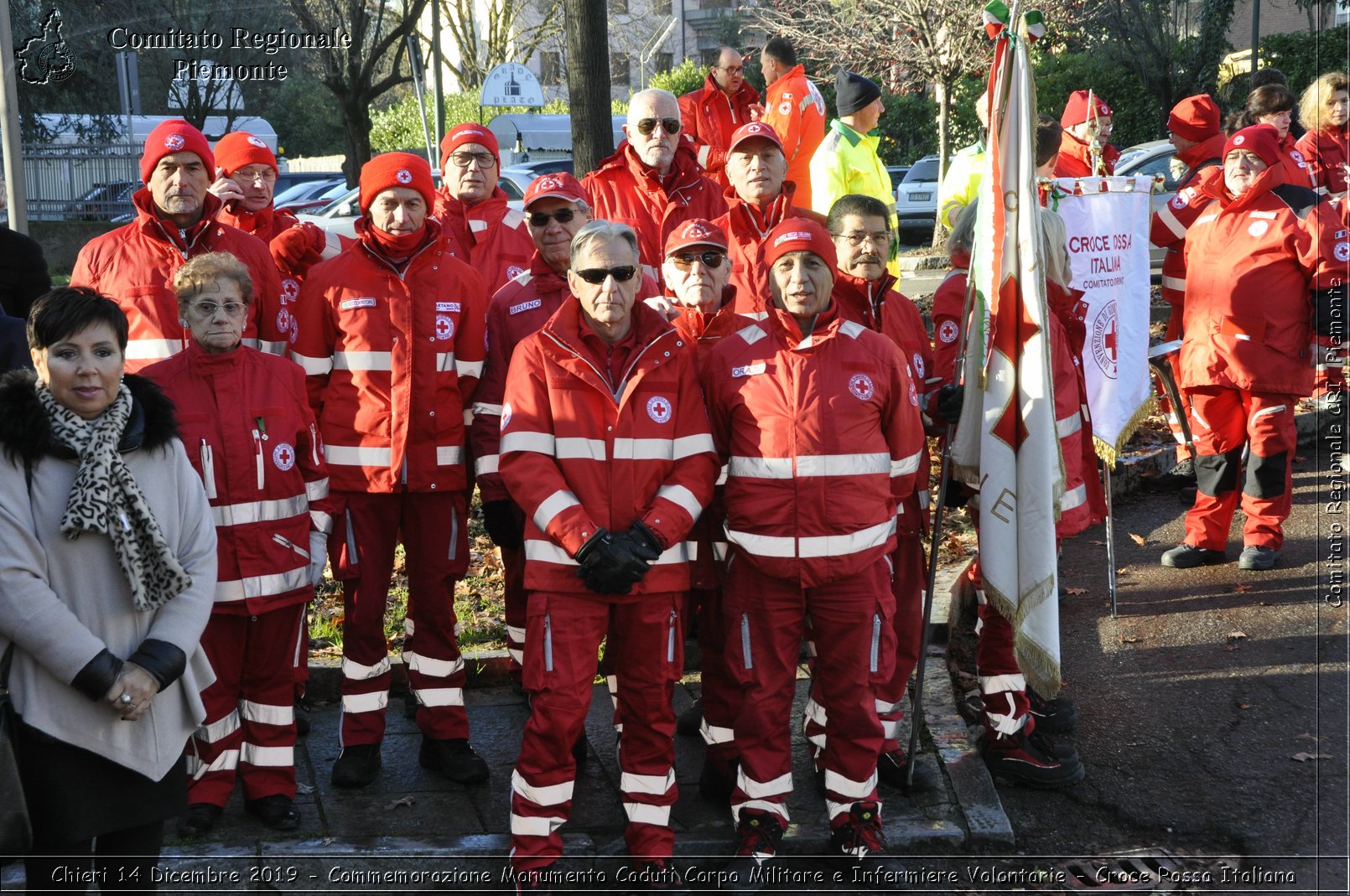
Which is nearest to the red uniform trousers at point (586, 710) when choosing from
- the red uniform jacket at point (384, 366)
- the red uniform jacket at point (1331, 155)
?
the red uniform jacket at point (384, 366)

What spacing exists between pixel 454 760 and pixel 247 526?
49.1 inches

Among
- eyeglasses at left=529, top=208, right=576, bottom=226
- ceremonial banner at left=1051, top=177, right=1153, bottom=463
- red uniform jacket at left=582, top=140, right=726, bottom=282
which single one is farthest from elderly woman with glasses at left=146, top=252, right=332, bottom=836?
ceremonial banner at left=1051, top=177, right=1153, bottom=463

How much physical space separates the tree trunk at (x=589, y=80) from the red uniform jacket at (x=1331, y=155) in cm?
524

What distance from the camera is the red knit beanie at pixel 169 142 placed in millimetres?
5273

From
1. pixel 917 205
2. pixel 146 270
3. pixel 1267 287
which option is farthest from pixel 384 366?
pixel 917 205

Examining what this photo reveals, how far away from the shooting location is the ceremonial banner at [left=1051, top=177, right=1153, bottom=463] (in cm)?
694

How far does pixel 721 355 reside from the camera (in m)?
4.79

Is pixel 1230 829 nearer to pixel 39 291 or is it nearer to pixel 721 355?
pixel 721 355

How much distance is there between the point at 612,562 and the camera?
14.1 ft

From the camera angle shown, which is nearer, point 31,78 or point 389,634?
point 389,634

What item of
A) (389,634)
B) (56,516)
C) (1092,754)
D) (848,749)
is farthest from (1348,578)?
(56,516)

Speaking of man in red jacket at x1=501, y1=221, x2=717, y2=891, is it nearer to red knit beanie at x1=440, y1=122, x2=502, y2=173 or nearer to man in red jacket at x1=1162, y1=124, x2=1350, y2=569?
red knit beanie at x1=440, y1=122, x2=502, y2=173

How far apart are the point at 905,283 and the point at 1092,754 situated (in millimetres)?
11349

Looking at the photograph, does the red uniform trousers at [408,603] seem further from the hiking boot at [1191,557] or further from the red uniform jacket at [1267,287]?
the red uniform jacket at [1267,287]
